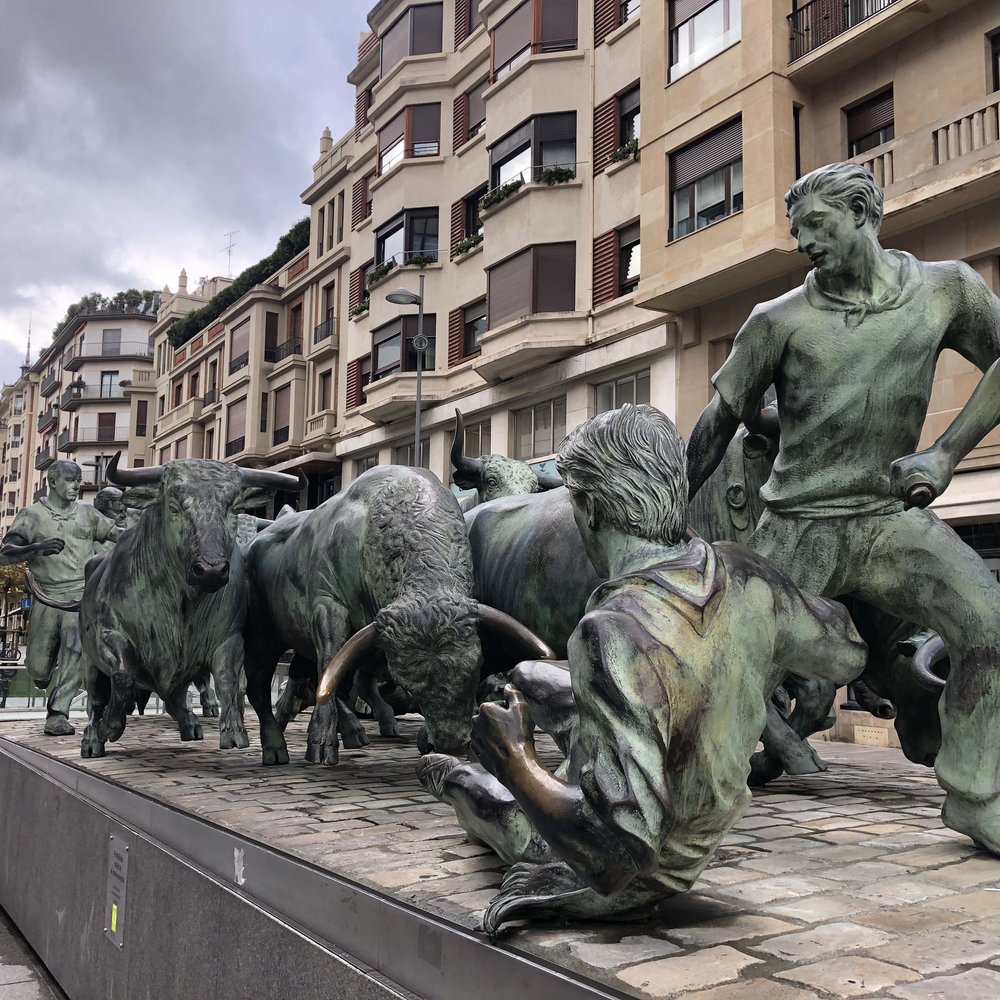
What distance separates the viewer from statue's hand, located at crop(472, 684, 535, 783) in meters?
2.23

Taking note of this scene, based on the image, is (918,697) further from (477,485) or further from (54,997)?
(54,997)

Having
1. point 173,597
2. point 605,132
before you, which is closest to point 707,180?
point 605,132

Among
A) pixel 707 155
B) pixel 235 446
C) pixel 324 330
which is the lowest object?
pixel 235 446

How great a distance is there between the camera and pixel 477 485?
688cm

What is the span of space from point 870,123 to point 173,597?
13.9 m

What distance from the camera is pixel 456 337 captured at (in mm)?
25750

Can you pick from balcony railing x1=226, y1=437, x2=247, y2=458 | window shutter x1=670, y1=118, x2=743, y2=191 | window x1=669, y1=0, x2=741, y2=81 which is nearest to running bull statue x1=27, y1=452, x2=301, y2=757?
window shutter x1=670, y1=118, x2=743, y2=191

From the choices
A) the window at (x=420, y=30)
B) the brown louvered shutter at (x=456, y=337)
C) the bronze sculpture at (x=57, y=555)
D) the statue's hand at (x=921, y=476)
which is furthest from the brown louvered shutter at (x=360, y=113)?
the statue's hand at (x=921, y=476)

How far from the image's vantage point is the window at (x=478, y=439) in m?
23.9

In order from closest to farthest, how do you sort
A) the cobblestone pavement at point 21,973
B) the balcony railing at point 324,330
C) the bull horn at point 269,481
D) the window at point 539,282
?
the cobblestone pavement at point 21,973
the bull horn at point 269,481
the window at point 539,282
the balcony railing at point 324,330

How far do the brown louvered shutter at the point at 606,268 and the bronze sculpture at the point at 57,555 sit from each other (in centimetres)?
1267

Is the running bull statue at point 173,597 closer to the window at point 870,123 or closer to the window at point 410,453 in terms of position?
the window at point 870,123

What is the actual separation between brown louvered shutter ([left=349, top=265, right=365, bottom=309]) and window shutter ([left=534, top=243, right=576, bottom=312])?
33.1 ft

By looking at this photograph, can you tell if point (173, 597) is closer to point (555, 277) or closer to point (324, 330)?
point (555, 277)
